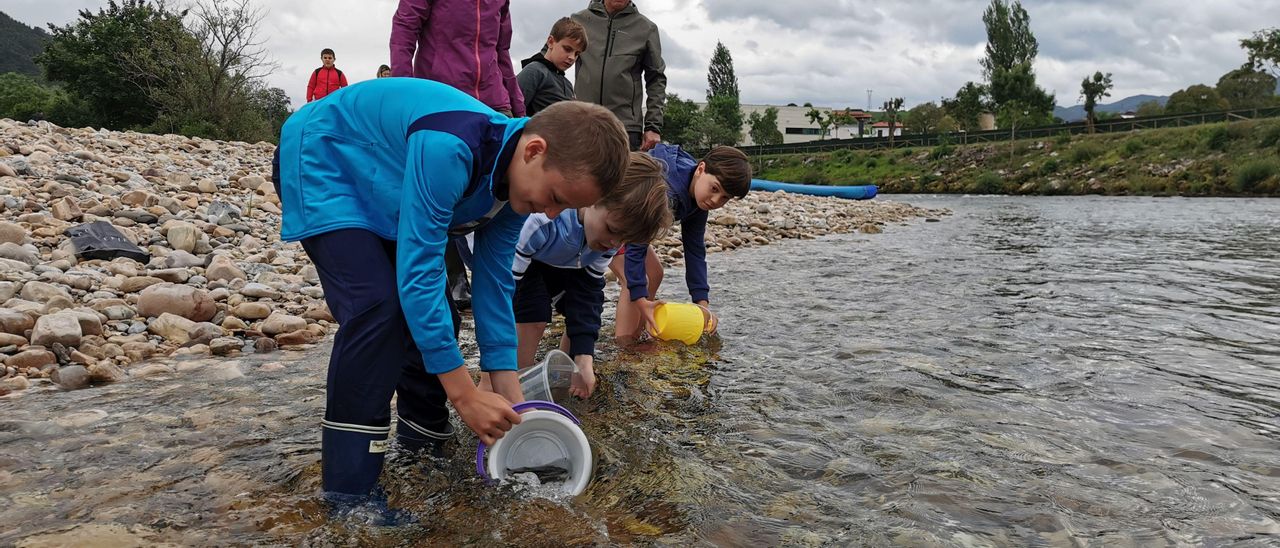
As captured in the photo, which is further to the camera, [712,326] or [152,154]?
[152,154]

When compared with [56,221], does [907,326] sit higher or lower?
lower

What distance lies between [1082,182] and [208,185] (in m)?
31.7

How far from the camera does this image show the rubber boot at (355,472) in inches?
88.5

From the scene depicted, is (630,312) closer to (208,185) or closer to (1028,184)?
(208,185)

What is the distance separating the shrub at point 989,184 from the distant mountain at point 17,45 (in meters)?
76.5

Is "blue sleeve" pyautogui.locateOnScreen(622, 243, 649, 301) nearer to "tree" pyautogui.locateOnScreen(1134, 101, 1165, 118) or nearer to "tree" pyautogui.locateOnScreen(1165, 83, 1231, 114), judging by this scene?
"tree" pyautogui.locateOnScreen(1165, 83, 1231, 114)

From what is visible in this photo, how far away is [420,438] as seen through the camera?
9.33 ft

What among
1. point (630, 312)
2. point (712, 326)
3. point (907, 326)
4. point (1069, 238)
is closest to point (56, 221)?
point (630, 312)

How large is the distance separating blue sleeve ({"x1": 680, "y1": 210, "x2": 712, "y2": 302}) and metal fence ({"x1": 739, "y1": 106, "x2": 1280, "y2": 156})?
39735 millimetres

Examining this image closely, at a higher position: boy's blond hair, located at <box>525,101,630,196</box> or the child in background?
the child in background

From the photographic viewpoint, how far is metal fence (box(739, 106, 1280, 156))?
1486 inches

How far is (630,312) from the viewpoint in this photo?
4.85 metres

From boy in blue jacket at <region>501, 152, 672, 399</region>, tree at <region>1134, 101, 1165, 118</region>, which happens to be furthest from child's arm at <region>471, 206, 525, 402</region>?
tree at <region>1134, 101, 1165, 118</region>

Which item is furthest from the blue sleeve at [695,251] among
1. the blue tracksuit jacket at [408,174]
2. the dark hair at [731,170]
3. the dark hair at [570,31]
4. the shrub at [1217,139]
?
the shrub at [1217,139]
